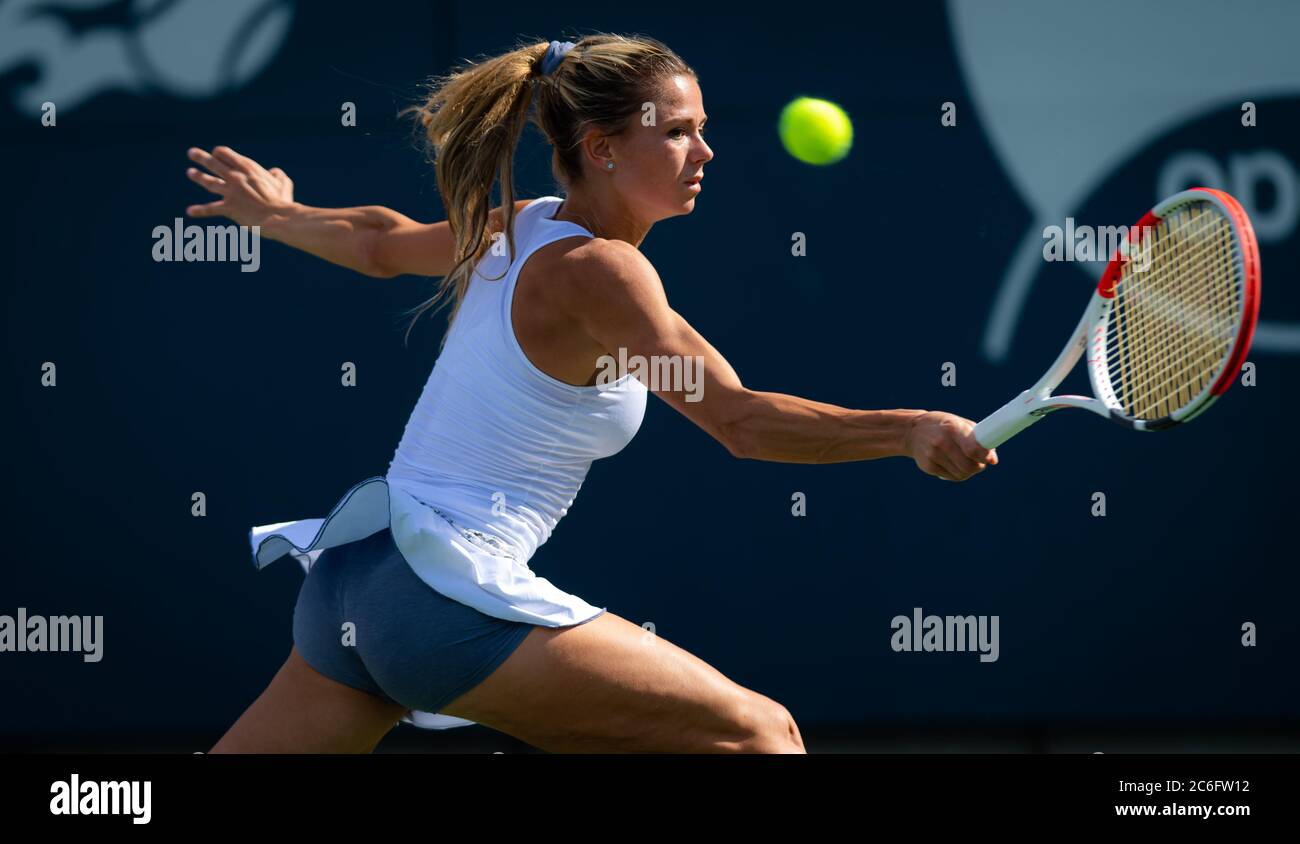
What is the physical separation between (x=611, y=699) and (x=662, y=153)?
2.97 feet

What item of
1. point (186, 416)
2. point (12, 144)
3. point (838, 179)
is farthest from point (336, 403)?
point (838, 179)

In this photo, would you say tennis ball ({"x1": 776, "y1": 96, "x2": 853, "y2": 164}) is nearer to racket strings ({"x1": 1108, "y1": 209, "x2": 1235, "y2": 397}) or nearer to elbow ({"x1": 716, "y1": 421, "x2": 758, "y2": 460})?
racket strings ({"x1": 1108, "y1": 209, "x2": 1235, "y2": 397})

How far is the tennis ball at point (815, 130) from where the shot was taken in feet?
14.2

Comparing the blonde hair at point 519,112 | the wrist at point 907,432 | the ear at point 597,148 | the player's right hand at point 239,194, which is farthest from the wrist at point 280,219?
the wrist at point 907,432

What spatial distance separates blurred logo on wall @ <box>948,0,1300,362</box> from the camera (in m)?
4.31

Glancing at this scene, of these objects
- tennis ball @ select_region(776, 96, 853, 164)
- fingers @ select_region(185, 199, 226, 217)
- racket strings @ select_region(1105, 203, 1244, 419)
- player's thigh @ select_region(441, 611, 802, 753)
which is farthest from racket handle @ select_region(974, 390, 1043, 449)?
tennis ball @ select_region(776, 96, 853, 164)

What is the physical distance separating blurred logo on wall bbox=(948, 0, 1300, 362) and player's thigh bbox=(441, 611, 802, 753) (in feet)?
7.95

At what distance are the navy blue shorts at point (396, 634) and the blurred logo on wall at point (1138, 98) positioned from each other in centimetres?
254

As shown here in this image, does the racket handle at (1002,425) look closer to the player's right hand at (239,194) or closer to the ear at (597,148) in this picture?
the ear at (597,148)

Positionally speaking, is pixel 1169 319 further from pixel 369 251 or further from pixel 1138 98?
pixel 1138 98

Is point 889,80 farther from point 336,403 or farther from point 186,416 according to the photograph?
point 186,416

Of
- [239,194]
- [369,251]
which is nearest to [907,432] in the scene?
[369,251]

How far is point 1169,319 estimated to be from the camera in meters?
2.60
